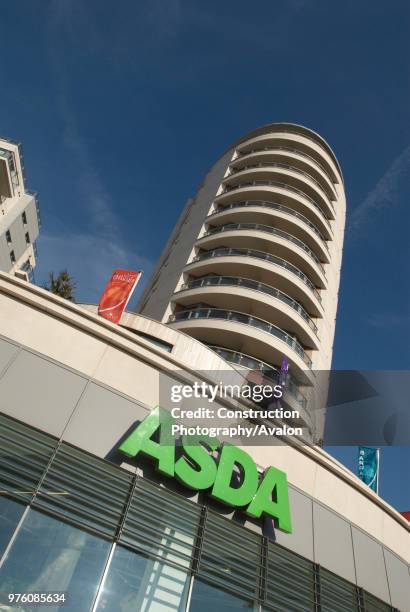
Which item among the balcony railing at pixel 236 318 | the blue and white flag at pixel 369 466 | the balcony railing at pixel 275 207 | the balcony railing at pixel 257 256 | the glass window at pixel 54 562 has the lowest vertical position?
the glass window at pixel 54 562

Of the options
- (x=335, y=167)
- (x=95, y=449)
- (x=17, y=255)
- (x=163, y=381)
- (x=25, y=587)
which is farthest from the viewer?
(x=17, y=255)

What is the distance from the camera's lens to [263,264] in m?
24.3

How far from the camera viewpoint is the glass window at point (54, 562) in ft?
24.2

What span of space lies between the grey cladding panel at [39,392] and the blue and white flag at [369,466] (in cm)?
1485

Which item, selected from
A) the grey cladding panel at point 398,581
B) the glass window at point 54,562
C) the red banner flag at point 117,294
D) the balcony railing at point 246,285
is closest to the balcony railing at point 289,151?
the balcony railing at point 246,285

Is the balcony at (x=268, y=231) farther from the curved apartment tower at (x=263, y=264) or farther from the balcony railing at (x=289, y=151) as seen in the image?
the balcony railing at (x=289, y=151)

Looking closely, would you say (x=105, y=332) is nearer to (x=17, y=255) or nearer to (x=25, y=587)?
(x=25, y=587)

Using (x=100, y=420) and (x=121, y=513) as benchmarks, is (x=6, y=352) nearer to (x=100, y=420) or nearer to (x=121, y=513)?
(x=100, y=420)

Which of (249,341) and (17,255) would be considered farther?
(17,255)

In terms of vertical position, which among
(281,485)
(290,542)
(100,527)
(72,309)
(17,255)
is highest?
(17,255)

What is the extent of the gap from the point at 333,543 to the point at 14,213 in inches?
1647

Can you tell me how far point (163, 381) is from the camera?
1245cm

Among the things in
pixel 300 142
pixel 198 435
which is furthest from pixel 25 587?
pixel 300 142

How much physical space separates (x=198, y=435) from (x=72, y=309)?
5.34 meters
